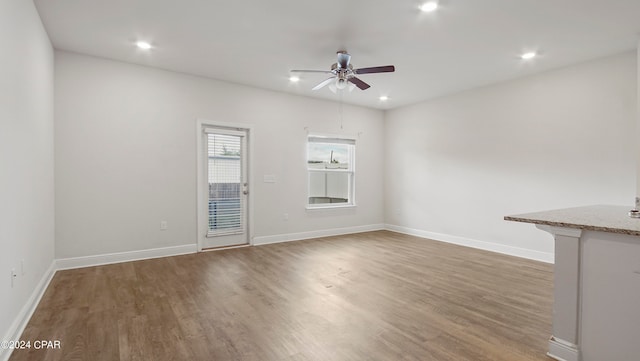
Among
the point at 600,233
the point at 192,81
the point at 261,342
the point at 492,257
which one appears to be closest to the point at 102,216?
the point at 192,81

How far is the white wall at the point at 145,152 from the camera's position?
4.04 m

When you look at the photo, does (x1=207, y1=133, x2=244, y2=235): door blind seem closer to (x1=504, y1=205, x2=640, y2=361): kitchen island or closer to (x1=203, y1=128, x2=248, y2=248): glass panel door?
(x1=203, y1=128, x2=248, y2=248): glass panel door

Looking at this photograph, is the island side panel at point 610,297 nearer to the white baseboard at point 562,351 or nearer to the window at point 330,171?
the white baseboard at point 562,351

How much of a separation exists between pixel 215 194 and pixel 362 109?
374 centimetres

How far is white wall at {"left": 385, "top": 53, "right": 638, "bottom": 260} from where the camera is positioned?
397 cm

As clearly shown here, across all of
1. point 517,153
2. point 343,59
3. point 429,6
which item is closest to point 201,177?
point 343,59

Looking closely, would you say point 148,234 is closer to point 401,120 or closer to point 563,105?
point 401,120

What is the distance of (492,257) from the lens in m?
4.72

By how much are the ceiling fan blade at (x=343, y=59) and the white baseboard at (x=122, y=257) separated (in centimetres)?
352

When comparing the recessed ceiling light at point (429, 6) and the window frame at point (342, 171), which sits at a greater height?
the recessed ceiling light at point (429, 6)

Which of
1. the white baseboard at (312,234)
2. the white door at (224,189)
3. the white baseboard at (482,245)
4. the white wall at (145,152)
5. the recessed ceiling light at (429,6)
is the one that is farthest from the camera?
the white baseboard at (312,234)

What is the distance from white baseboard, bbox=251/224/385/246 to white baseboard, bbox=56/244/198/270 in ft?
3.77

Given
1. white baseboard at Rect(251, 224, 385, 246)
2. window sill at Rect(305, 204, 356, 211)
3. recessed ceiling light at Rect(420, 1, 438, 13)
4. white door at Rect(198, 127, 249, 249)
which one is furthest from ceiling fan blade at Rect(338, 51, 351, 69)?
white baseboard at Rect(251, 224, 385, 246)

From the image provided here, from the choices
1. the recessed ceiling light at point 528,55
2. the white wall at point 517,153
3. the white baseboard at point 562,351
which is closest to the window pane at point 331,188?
the white wall at point 517,153
